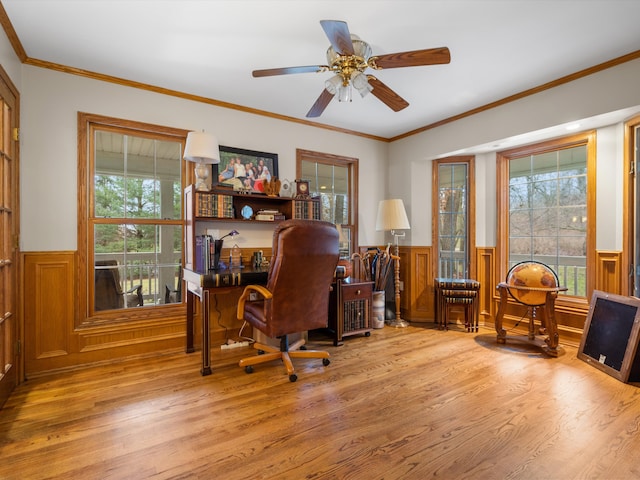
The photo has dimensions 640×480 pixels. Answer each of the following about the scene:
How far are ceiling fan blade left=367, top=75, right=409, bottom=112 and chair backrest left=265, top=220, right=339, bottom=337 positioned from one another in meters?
1.04

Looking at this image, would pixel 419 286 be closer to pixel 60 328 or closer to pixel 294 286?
pixel 294 286

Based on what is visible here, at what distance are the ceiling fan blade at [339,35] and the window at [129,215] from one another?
1.94 m

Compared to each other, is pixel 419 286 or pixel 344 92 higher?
pixel 344 92

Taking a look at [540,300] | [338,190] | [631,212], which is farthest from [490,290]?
[338,190]

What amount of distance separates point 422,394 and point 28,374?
297 centimetres

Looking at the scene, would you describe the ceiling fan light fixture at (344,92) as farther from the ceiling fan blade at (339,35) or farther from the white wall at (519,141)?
the white wall at (519,141)

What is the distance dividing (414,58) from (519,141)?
2150 mm

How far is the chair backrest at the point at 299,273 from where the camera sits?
7.59 ft

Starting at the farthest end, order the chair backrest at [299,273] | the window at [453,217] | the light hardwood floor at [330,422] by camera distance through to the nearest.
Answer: the window at [453,217], the chair backrest at [299,273], the light hardwood floor at [330,422]

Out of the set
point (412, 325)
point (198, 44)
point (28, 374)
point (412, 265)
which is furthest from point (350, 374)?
point (198, 44)

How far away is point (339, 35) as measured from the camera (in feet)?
5.90

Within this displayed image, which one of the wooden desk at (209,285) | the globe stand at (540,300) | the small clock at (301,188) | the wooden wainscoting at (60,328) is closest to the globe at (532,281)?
the globe stand at (540,300)

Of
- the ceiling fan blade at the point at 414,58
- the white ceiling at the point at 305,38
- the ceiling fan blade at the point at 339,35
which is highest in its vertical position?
the white ceiling at the point at 305,38

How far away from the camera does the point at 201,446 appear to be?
171cm
